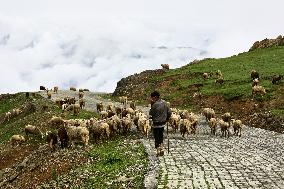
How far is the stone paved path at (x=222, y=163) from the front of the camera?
1944cm

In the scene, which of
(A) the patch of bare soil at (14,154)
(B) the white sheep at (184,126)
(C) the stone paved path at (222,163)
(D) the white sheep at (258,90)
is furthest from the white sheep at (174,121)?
(D) the white sheep at (258,90)

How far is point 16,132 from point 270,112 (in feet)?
81.2

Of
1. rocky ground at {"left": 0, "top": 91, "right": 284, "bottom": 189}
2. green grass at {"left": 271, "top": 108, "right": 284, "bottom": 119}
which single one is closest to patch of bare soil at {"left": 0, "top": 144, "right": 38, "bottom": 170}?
rocky ground at {"left": 0, "top": 91, "right": 284, "bottom": 189}

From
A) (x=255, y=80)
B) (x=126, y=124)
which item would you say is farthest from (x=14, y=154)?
(x=255, y=80)

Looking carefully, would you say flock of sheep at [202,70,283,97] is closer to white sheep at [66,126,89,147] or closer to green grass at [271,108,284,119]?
green grass at [271,108,284,119]

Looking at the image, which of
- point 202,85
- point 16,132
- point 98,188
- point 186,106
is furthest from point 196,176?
point 202,85

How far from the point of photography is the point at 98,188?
20500mm

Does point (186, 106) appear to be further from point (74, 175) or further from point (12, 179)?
point (74, 175)

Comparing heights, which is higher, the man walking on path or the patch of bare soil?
the man walking on path

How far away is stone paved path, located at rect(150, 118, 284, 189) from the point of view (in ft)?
63.8

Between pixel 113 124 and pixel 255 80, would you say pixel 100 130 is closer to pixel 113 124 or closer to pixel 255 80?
pixel 113 124

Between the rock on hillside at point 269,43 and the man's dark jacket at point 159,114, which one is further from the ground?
the rock on hillside at point 269,43

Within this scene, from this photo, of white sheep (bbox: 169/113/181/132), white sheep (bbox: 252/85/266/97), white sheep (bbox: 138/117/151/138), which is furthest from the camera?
white sheep (bbox: 252/85/266/97)

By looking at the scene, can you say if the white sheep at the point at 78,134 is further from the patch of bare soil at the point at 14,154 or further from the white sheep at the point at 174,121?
the white sheep at the point at 174,121
